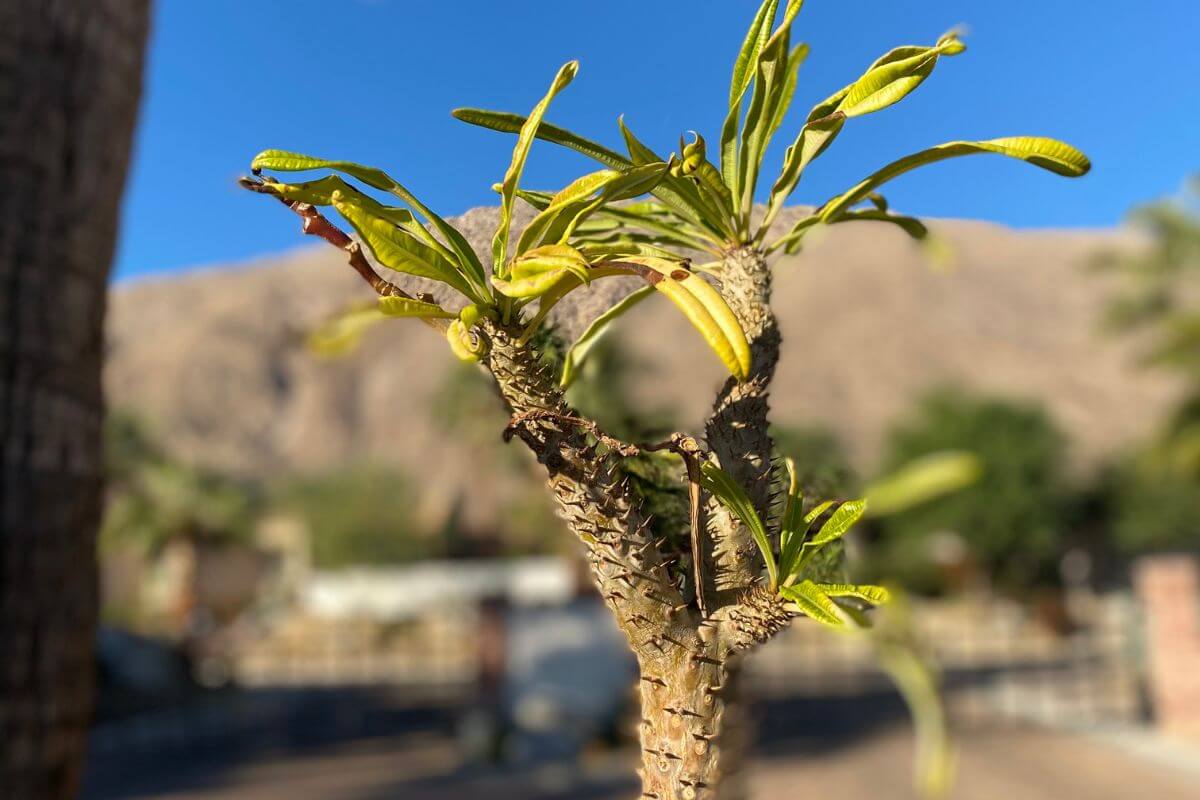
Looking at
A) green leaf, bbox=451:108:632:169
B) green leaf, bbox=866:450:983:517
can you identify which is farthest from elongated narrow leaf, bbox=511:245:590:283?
green leaf, bbox=866:450:983:517

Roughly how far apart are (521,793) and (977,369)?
310 feet

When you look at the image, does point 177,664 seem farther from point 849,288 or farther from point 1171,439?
point 849,288

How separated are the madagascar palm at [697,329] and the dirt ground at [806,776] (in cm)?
1170

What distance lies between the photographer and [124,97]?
324 cm

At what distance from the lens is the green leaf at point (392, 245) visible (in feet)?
3.46

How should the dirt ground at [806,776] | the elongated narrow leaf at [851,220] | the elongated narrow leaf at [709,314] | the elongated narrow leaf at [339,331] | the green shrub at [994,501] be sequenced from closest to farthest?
the elongated narrow leaf at [709,314] < the elongated narrow leaf at [851,220] < the elongated narrow leaf at [339,331] < the dirt ground at [806,776] < the green shrub at [994,501]

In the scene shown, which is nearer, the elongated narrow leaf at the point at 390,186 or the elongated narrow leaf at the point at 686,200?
the elongated narrow leaf at the point at 390,186

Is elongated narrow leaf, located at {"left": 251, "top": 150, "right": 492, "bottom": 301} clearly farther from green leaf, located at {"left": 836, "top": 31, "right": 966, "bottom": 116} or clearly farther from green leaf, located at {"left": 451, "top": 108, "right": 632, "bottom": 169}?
green leaf, located at {"left": 836, "top": 31, "right": 966, "bottom": 116}

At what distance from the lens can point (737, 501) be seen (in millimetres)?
1163

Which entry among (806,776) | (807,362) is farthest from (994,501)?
(807,362)

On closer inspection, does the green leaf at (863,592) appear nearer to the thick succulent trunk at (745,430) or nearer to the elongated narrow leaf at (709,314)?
the thick succulent trunk at (745,430)

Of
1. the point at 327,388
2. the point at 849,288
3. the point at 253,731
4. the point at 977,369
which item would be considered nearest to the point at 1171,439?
the point at 253,731

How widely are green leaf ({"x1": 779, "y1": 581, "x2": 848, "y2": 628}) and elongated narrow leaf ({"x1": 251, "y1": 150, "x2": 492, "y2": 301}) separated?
46 cm

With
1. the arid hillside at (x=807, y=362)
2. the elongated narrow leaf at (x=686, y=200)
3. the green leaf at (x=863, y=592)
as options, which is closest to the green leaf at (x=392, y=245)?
the elongated narrow leaf at (x=686, y=200)
